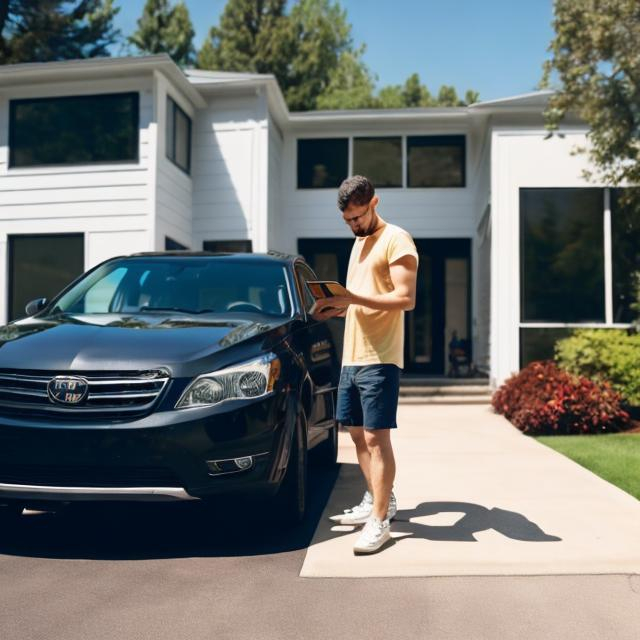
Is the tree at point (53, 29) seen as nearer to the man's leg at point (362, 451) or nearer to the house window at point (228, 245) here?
the house window at point (228, 245)

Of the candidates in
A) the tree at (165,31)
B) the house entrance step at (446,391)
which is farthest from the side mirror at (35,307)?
the tree at (165,31)

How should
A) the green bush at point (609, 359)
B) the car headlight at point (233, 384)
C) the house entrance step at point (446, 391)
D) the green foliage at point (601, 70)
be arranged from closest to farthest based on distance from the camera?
the car headlight at point (233, 384) → the green foliage at point (601, 70) → the green bush at point (609, 359) → the house entrance step at point (446, 391)

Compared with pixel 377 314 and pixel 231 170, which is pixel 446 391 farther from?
pixel 377 314

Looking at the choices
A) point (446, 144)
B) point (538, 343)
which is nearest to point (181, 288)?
point (538, 343)

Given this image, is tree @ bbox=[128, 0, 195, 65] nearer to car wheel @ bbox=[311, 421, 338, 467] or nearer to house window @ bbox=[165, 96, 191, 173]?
house window @ bbox=[165, 96, 191, 173]

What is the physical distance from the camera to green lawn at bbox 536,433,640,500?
6855mm

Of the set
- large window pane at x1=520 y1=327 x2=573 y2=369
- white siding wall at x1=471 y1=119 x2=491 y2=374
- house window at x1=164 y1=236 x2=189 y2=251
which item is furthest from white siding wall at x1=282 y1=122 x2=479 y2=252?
large window pane at x1=520 y1=327 x2=573 y2=369

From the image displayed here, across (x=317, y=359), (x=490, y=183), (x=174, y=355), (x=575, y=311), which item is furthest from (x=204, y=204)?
(x=174, y=355)

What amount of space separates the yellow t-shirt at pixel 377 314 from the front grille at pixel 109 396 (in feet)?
3.55

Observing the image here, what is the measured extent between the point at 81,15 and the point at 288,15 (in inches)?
406

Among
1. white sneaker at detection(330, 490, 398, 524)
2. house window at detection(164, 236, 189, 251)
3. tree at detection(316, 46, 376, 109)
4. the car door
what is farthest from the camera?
tree at detection(316, 46, 376, 109)

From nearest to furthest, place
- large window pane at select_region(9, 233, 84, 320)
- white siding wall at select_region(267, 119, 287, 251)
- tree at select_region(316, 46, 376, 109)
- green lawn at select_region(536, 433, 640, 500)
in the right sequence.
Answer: green lawn at select_region(536, 433, 640, 500) < large window pane at select_region(9, 233, 84, 320) < white siding wall at select_region(267, 119, 287, 251) < tree at select_region(316, 46, 376, 109)

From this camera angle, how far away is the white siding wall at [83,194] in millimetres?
13836

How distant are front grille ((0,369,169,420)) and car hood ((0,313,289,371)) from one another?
46mm
